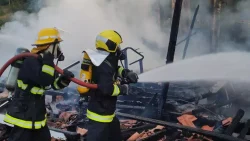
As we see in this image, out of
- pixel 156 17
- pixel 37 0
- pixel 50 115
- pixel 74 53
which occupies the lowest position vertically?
pixel 50 115

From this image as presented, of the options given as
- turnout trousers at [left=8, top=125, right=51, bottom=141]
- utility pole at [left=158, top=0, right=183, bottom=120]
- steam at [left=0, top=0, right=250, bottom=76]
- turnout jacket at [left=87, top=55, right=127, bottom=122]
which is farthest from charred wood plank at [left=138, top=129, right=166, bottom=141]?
steam at [left=0, top=0, right=250, bottom=76]

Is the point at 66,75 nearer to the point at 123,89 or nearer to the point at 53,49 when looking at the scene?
the point at 53,49

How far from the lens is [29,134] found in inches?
155

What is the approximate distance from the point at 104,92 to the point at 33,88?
79cm

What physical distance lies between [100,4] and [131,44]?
2148 millimetres

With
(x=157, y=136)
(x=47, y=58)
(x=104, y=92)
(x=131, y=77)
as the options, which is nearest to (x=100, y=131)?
(x=104, y=92)

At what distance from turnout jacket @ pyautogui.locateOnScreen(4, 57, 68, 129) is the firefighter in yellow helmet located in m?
0.36

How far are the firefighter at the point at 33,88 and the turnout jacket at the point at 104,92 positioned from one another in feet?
1.10

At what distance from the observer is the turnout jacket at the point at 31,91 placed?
3.67m

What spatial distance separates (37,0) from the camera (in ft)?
65.4

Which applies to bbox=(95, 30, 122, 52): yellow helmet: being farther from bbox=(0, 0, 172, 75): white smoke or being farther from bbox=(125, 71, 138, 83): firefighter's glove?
bbox=(0, 0, 172, 75): white smoke

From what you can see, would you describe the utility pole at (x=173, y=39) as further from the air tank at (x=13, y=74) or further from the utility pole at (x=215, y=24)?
the utility pole at (x=215, y=24)

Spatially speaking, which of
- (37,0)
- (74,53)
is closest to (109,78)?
(74,53)

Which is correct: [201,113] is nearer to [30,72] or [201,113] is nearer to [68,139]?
[68,139]
